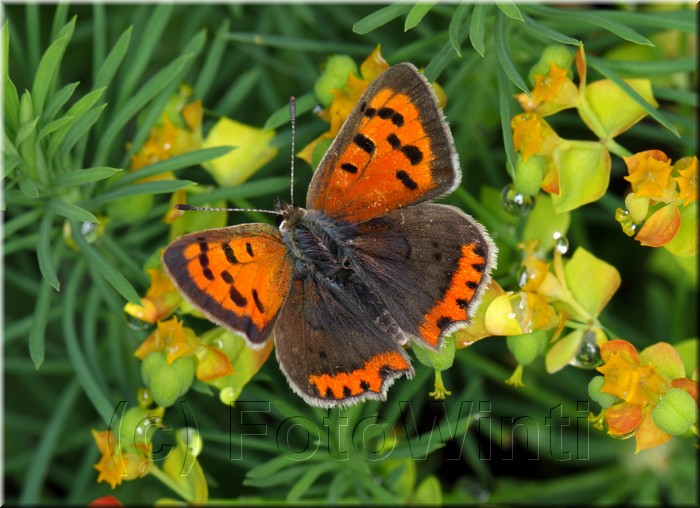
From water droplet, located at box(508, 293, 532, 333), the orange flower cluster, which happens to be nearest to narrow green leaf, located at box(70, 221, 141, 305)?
water droplet, located at box(508, 293, 532, 333)

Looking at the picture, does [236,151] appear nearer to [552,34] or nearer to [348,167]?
[348,167]

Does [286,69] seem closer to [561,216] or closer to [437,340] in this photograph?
[561,216]

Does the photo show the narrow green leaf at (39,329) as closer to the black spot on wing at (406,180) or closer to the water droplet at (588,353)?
the black spot on wing at (406,180)

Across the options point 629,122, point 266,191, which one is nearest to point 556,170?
point 629,122

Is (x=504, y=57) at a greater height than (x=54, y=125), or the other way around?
(x=504, y=57)

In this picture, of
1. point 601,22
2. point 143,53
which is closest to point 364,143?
point 601,22

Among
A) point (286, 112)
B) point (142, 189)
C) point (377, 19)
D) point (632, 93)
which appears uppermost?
point (377, 19)

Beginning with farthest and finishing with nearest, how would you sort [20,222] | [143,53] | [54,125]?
1. [143,53]
2. [20,222]
3. [54,125]
